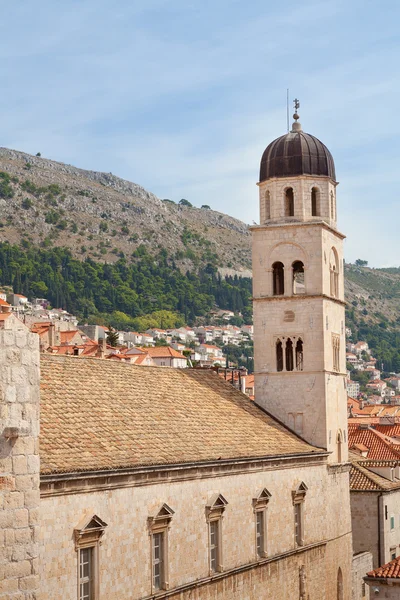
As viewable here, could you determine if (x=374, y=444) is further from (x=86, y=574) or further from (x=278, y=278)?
(x=86, y=574)

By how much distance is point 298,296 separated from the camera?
142 feet

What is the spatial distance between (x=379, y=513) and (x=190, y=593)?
79.0 feet

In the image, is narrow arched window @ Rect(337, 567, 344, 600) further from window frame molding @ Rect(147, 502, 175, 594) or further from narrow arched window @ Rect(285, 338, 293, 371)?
window frame molding @ Rect(147, 502, 175, 594)

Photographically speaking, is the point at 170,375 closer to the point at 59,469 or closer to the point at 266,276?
the point at 266,276

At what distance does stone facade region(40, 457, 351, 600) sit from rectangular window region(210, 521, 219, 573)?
0.80ft

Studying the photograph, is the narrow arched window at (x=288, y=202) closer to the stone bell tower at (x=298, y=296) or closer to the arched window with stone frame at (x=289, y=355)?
the stone bell tower at (x=298, y=296)

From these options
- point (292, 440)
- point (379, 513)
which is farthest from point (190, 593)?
point (379, 513)

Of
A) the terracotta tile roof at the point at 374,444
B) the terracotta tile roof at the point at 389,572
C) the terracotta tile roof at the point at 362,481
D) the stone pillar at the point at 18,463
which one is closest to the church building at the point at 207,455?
the stone pillar at the point at 18,463

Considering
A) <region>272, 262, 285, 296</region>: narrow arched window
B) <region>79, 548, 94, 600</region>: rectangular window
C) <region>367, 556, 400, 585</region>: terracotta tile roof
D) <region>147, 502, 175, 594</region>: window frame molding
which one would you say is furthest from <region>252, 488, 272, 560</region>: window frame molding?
<region>272, 262, 285, 296</region>: narrow arched window

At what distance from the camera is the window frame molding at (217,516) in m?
32.0

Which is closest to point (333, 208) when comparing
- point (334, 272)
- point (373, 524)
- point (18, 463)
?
point (334, 272)

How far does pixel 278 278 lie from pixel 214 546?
1499 cm

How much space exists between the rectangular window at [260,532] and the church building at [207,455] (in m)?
0.05

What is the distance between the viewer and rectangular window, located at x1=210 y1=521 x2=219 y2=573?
32.4 meters
